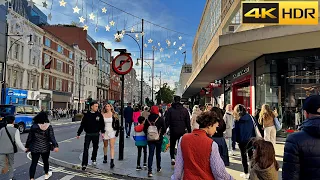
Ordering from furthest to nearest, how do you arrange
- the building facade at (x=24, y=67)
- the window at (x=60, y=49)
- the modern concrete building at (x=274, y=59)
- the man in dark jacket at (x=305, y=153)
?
the window at (x=60, y=49)
the building facade at (x=24, y=67)
the modern concrete building at (x=274, y=59)
the man in dark jacket at (x=305, y=153)

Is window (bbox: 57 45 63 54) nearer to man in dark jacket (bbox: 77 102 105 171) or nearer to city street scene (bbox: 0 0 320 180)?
city street scene (bbox: 0 0 320 180)

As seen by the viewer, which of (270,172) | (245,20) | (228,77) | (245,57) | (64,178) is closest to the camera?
(270,172)

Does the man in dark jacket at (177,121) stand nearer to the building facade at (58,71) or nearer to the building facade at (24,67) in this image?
the building facade at (24,67)

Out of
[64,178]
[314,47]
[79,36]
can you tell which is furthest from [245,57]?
[79,36]

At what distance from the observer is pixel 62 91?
5503cm

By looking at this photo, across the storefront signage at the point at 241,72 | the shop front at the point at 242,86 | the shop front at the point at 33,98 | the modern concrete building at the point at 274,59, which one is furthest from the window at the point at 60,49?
the modern concrete building at the point at 274,59

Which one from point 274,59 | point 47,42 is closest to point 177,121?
point 274,59

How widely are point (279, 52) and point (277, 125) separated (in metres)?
6.86

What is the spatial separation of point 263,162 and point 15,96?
39109mm

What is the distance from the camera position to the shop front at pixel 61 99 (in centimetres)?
5147

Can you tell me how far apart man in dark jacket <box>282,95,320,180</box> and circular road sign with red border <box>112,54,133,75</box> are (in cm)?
764

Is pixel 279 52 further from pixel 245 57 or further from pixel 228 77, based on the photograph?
pixel 228 77

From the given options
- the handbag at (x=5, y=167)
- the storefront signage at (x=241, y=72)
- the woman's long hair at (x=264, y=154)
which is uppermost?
the storefront signage at (x=241, y=72)

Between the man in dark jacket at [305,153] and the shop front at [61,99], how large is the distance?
51392mm
